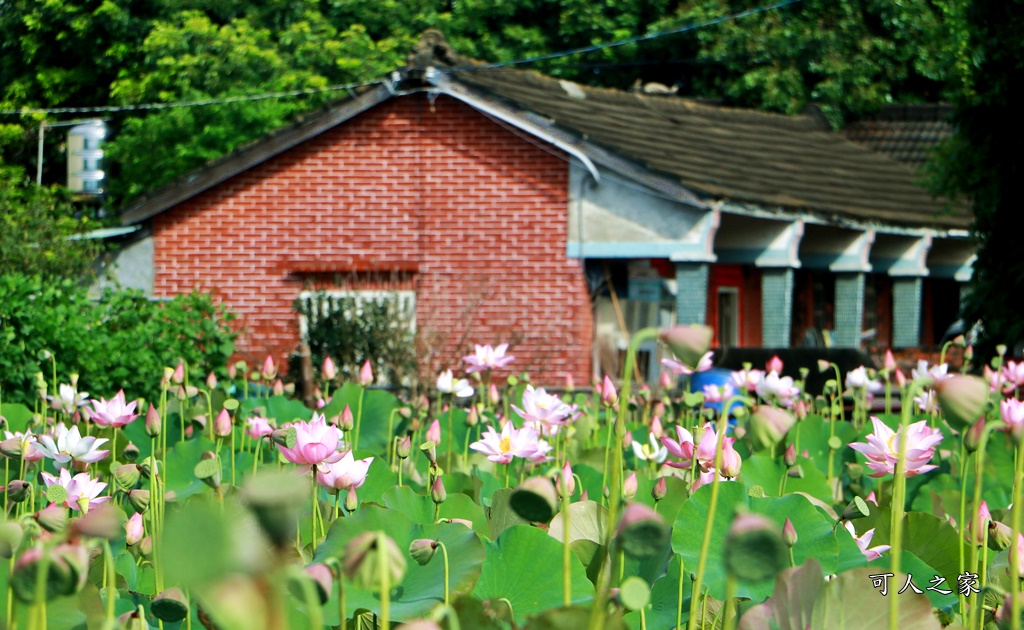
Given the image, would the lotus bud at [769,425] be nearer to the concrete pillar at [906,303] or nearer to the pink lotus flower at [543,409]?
the pink lotus flower at [543,409]

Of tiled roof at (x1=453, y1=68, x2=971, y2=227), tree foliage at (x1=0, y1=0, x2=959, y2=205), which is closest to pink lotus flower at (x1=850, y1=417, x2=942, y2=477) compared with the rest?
tiled roof at (x1=453, y1=68, x2=971, y2=227)

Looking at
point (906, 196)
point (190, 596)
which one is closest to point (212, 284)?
point (906, 196)

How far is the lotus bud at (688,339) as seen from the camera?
1301 millimetres

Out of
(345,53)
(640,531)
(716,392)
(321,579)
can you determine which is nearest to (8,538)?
(321,579)

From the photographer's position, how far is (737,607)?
6.24 ft

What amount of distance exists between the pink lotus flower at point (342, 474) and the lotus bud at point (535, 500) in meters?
0.93

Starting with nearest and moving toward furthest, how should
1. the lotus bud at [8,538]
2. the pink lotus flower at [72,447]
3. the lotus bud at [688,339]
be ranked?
the lotus bud at [688,339] < the lotus bud at [8,538] < the pink lotus flower at [72,447]

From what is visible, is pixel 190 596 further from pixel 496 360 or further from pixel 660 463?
pixel 496 360

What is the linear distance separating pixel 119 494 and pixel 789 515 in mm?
1555

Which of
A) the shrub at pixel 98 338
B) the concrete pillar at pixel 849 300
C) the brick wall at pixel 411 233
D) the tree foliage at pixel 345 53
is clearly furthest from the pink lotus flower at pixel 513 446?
the tree foliage at pixel 345 53

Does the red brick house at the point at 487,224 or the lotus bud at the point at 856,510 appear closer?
the lotus bud at the point at 856,510

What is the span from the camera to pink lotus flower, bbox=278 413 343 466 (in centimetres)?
213

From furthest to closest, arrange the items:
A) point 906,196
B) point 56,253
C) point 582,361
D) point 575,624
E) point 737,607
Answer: point 906,196
point 56,253
point 582,361
point 737,607
point 575,624

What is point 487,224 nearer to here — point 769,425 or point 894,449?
point 894,449
